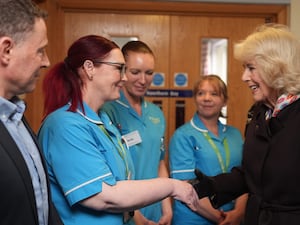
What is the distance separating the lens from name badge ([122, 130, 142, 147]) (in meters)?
2.14

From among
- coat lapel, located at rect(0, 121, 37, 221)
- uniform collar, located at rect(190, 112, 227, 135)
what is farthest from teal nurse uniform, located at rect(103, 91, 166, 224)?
coat lapel, located at rect(0, 121, 37, 221)

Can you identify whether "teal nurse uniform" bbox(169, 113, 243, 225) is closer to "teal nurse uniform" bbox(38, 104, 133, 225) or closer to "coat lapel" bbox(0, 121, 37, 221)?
"teal nurse uniform" bbox(38, 104, 133, 225)

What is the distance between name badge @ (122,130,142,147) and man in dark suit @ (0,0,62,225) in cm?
92

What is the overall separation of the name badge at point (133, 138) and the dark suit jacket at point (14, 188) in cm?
108

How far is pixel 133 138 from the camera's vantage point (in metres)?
2.16

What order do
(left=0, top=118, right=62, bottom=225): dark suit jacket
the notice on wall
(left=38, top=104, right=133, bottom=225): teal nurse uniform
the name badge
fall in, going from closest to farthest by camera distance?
1. (left=0, top=118, right=62, bottom=225): dark suit jacket
2. (left=38, top=104, right=133, bottom=225): teal nurse uniform
3. the name badge
4. the notice on wall

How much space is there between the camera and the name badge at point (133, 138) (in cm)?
214

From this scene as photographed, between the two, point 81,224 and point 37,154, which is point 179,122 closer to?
point 81,224

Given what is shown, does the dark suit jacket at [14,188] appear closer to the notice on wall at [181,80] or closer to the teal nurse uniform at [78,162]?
the teal nurse uniform at [78,162]

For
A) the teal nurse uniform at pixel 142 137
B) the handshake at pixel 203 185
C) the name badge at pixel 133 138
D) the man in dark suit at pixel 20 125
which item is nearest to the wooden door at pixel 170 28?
the teal nurse uniform at pixel 142 137

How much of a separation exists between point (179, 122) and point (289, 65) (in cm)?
148

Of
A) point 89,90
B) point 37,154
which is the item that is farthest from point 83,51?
point 37,154

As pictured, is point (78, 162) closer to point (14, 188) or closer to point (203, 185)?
point (14, 188)

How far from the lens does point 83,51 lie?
1608mm
